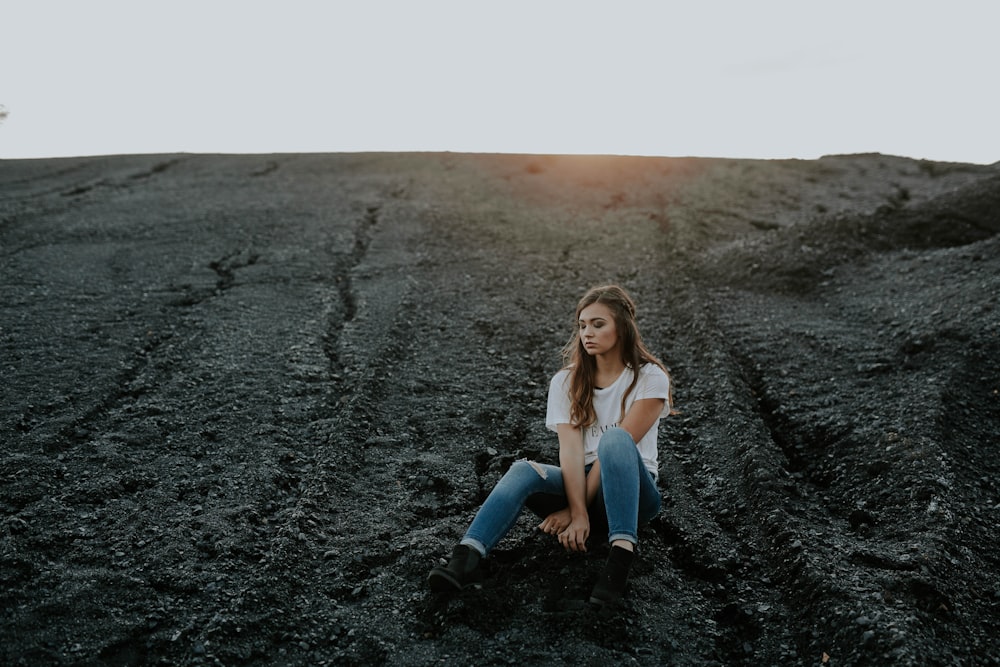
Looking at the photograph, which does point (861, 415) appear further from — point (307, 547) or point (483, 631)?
point (307, 547)

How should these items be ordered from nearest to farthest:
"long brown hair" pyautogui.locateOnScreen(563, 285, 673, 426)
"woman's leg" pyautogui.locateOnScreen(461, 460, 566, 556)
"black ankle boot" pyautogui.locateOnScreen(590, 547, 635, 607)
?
"black ankle boot" pyautogui.locateOnScreen(590, 547, 635, 607) < "woman's leg" pyautogui.locateOnScreen(461, 460, 566, 556) < "long brown hair" pyautogui.locateOnScreen(563, 285, 673, 426)

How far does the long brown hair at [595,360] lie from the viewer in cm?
312

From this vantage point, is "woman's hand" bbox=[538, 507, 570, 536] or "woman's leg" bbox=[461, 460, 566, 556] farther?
"woman's hand" bbox=[538, 507, 570, 536]

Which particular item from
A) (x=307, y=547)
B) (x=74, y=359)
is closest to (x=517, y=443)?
(x=307, y=547)

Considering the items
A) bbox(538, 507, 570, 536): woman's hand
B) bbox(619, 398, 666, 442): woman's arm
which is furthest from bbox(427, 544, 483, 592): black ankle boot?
bbox(619, 398, 666, 442): woman's arm

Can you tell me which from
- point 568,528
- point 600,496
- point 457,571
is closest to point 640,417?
point 600,496

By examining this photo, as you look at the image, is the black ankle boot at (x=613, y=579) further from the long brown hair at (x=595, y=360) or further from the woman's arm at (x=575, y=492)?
the long brown hair at (x=595, y=360)

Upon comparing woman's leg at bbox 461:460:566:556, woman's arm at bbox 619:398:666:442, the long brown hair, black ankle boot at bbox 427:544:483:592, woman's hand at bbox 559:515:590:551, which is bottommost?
black ankle boot at bbox 427:544:483:592

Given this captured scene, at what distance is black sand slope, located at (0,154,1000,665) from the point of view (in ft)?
9.11

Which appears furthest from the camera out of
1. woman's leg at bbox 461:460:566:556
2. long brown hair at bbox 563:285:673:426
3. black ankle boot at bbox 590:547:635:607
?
long brown hair at bbox 563:285:673:426

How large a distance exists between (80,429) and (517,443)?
2578 millimetres

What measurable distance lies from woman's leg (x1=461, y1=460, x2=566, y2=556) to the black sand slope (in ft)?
0.80

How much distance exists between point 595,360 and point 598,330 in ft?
0.59

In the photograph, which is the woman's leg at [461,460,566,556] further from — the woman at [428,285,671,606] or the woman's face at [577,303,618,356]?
the woman's face at [577,303,618,356]
